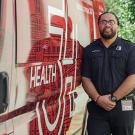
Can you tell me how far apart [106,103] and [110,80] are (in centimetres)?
21

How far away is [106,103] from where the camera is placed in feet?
15.1

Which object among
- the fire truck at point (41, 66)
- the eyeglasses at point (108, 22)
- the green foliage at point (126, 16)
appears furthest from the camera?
the green foliage at point (126, 16)

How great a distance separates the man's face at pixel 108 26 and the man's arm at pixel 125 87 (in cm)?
41

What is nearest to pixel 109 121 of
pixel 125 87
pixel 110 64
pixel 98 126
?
pixel 98 126

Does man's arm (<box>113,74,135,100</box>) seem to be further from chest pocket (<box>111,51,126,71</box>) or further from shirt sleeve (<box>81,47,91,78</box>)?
shirt sleeve (<box>81,47,91,78</box>)

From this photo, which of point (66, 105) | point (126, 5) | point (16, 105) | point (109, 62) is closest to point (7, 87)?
point (16, 105)

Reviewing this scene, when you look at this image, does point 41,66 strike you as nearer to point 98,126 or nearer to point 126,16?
point 98,126

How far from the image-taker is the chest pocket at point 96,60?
468 cm

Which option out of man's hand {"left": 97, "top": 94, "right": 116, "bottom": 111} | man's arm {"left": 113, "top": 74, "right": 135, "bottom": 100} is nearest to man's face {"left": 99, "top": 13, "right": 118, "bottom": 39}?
man's arm {"left": 113, "top": 74, "right": 135, "bottom": 100}

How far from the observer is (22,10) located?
327cm

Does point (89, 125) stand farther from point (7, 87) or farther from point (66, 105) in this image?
point (7, 87)

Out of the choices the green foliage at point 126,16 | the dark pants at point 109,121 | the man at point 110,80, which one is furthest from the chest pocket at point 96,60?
the green foliage at point 126,16

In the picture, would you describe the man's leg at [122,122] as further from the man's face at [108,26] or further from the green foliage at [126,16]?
the green foliage at [126,16]

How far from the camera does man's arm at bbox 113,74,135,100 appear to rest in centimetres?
458
